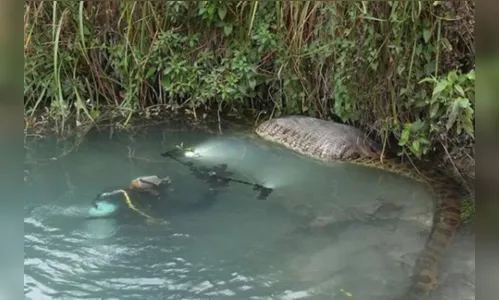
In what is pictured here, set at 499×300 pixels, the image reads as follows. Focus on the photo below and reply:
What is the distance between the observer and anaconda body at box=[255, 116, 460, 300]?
2158mm

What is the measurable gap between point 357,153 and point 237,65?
2.87ft

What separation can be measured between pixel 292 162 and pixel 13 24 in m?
2.41

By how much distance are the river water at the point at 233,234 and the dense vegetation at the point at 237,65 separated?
1.12 ft

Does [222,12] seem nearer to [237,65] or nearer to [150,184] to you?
[237,65]

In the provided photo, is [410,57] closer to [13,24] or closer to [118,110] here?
[118,110]

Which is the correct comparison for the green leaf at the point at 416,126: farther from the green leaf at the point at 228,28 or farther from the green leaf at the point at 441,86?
the green leaf at the point at 228,28

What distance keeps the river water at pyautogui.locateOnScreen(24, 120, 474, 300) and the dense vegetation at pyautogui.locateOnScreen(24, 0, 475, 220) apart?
341 mm

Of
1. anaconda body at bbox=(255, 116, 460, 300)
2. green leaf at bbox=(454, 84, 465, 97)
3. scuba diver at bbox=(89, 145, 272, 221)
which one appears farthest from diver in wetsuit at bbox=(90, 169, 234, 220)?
green leaf at bbox=(454, 84, 465, 97)

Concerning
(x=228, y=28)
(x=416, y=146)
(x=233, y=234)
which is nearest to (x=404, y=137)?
(x=416, y=146)

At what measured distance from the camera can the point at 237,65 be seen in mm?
3355

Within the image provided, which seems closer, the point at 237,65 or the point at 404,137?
the point at 404,137

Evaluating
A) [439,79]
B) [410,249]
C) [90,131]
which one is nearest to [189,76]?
[90,131]

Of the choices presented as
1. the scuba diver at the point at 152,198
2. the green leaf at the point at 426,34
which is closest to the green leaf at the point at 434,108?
the green leaf at the point at 426,34

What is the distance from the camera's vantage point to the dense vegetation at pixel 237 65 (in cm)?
268
